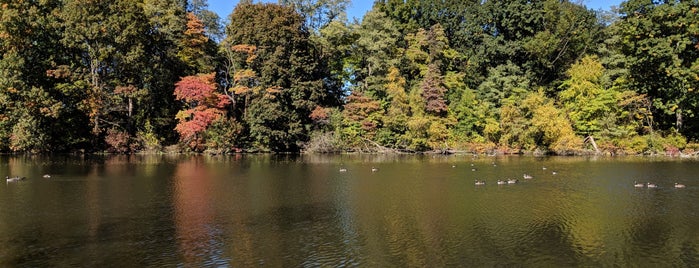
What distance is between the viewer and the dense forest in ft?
150

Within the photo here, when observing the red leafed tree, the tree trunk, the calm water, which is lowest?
the calm water

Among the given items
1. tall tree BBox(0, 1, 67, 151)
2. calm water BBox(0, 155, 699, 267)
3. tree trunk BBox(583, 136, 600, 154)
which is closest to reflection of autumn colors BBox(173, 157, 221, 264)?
calm water BBox(0, 155, 699, 267)

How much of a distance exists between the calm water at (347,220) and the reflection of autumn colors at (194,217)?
55 millimetres

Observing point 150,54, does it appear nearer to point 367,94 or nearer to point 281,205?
point 367,94

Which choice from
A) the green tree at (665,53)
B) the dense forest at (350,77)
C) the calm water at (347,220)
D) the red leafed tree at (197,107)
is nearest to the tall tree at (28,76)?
the dense forest at (350,77)

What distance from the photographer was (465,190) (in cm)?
2514

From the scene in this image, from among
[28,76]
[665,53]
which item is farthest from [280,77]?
[665,53]

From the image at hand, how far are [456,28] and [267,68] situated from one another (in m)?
25.3

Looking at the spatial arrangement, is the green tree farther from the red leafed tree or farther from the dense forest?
the red leafed tree

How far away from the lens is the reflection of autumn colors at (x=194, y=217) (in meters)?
14.2

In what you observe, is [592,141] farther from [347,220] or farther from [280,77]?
[347,220]

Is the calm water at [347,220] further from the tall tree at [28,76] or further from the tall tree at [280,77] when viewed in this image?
the tall tree at [280,77]

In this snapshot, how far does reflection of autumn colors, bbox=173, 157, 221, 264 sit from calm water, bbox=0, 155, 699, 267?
5 cm

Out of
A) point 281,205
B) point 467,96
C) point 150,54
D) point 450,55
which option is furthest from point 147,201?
point 450,55
